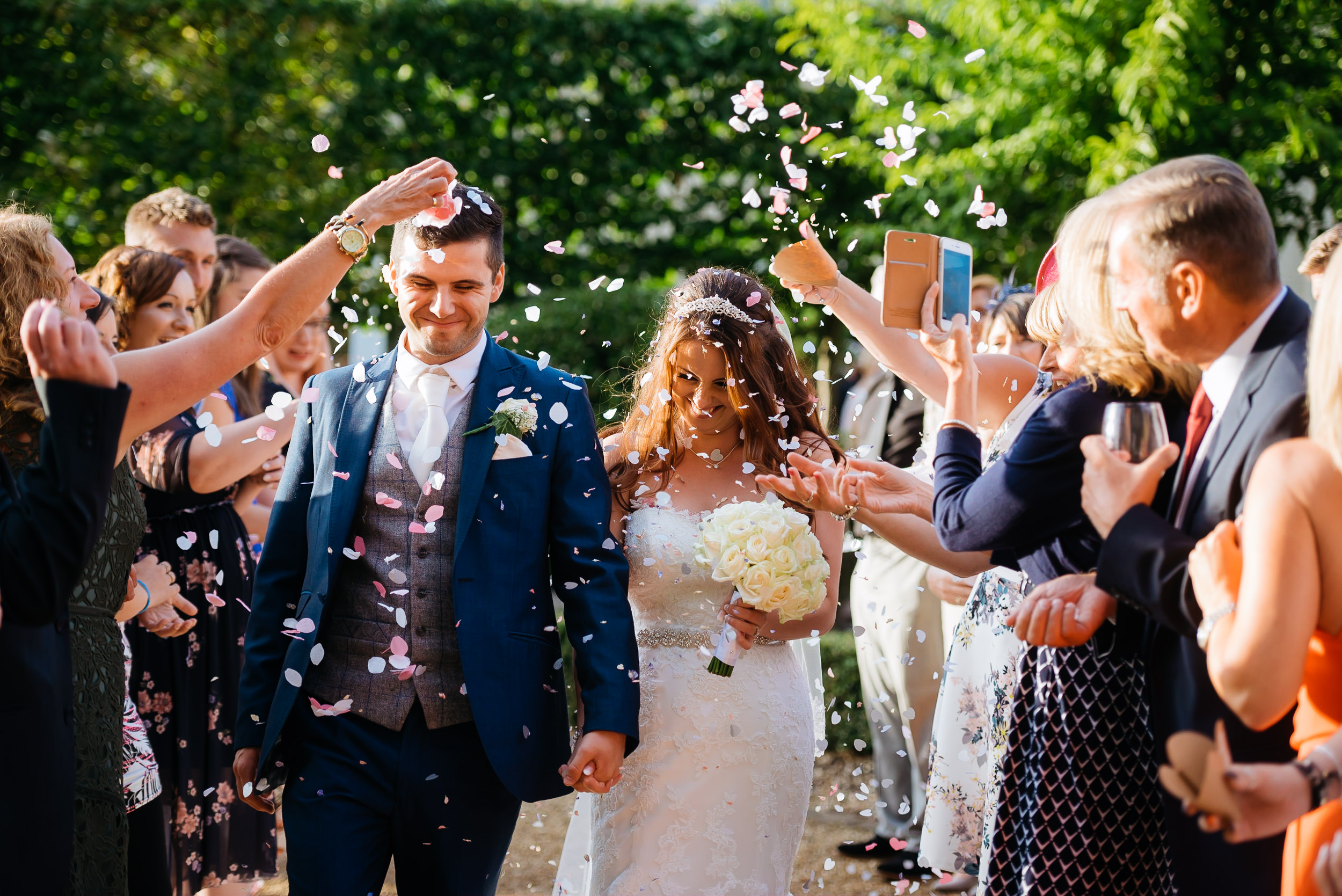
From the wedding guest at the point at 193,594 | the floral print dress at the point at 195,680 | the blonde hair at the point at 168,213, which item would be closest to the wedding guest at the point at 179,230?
the blonde hair at the point at 168,213

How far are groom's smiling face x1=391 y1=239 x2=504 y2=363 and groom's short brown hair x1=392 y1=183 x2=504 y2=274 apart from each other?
0.01 m

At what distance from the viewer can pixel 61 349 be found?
206cm

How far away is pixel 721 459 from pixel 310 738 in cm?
154

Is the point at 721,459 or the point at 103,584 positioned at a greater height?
the point at 721,459

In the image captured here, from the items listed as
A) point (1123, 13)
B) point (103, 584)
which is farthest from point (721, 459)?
point (1123, 13)

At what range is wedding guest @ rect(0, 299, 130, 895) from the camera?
2053 mm

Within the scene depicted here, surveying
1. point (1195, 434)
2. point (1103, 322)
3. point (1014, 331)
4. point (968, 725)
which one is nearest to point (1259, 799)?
point (1195, 434)

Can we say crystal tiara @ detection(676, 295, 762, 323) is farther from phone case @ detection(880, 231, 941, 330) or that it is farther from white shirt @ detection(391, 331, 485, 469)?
white shirt @ detection(391, 331, 485, 469)

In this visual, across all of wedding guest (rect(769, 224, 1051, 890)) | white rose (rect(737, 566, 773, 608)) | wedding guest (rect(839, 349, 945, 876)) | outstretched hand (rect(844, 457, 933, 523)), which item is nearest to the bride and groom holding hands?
white rose (rect(737, 566, 773, 608))

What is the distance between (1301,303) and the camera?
2.15 meters

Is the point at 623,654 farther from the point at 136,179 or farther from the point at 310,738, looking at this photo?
the point at 136,179

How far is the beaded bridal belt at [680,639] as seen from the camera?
3.46 meters

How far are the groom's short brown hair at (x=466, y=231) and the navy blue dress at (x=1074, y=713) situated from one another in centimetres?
146

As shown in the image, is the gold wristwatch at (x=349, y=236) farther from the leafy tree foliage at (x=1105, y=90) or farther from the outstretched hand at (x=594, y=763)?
the leafy tree foliage at (x=1105, y=90)
